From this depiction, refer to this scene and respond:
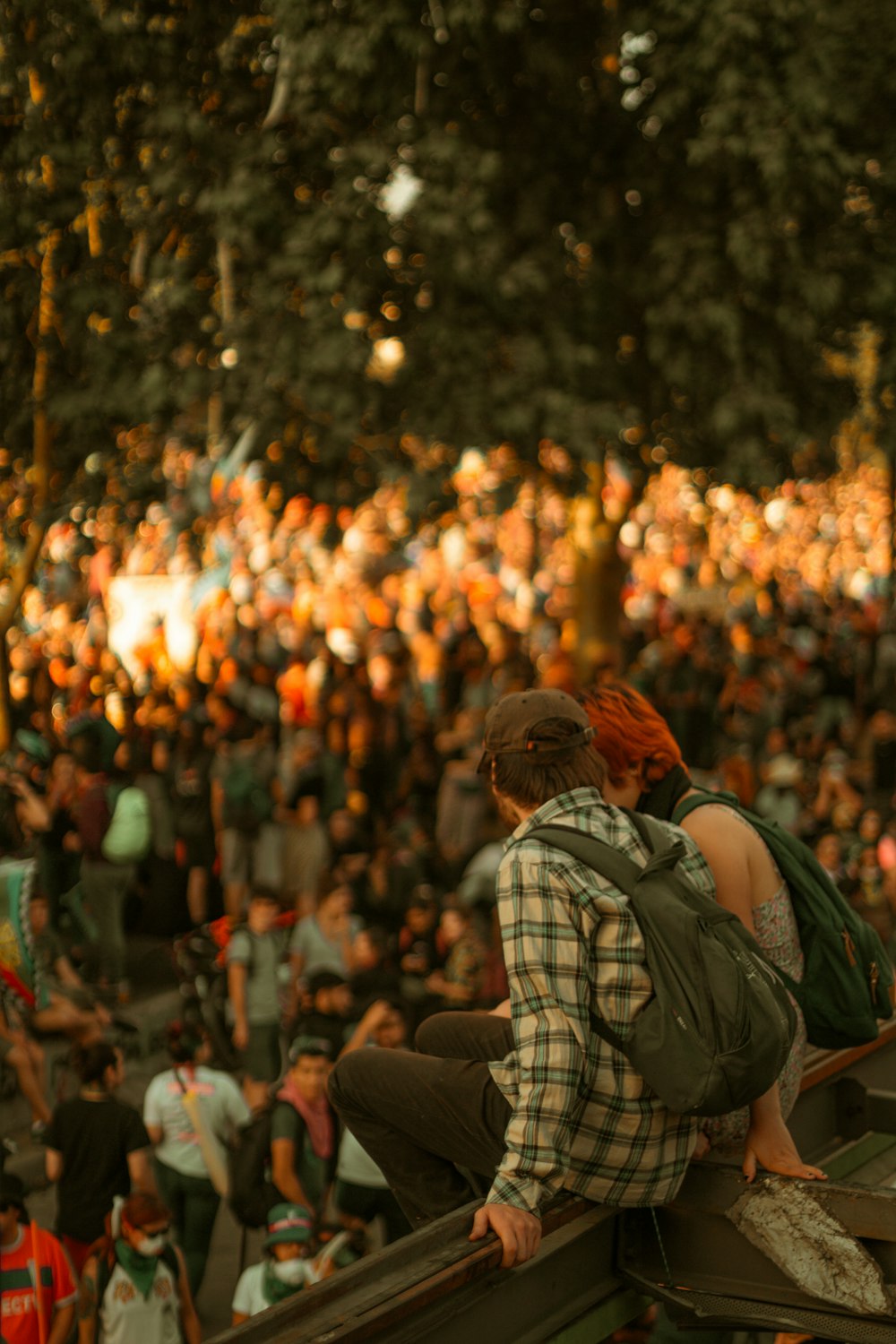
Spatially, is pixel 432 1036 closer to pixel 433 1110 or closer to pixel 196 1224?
pixel 433 1110

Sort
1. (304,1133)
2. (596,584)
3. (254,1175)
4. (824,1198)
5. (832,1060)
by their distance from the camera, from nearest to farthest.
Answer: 1. (824,1198)
2. (832,1060)
3. (254,1175)
4. (304,1133)
5. (596,584)

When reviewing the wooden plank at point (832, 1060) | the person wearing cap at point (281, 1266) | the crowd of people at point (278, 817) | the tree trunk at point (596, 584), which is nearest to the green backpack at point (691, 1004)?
the crowd of people at point (278, 817)

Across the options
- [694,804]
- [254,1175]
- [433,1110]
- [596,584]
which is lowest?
[254,1175]

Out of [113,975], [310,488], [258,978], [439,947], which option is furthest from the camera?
[310,488]

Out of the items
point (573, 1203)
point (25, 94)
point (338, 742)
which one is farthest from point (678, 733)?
point (573, 1203)

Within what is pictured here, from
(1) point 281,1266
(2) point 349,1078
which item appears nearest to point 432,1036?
(2) point 349,1078

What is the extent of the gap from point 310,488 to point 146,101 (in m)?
3.74

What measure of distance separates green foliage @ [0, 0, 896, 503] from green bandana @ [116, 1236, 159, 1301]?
20.7 feet

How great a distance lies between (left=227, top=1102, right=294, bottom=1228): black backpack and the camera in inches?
235

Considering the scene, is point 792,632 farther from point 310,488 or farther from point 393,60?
point 393,60

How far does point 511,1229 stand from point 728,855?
0.82 metres

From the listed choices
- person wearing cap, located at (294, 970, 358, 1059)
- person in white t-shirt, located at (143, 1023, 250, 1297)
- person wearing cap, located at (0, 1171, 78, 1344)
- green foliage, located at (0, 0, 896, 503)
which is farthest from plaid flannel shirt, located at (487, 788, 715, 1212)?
green foliage, located at (0, 0, 896, 503)

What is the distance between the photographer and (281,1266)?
543 cm

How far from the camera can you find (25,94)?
395 inches
